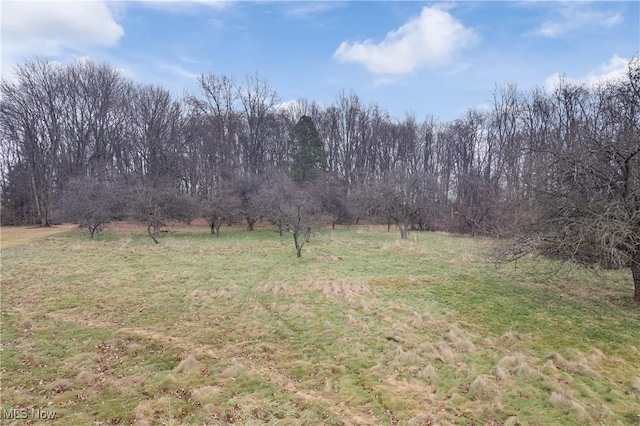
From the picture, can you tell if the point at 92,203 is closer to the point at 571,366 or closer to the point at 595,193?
the point at 571,366

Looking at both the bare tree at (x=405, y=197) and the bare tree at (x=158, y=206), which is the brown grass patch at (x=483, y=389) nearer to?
the bare tree at (x=158, y=206)

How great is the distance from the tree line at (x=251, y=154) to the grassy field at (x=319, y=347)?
290cm

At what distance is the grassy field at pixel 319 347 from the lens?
4.32 meters

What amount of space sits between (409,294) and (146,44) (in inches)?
577

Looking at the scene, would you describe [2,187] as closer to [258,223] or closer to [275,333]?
[258,223]

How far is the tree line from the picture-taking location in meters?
23.0

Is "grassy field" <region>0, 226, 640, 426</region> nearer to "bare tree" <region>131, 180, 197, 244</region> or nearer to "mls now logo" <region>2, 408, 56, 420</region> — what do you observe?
"mls now logo" <region>2, 408, 56, 420</region>

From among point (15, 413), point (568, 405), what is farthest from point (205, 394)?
point (568, 405)

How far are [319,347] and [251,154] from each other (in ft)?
108

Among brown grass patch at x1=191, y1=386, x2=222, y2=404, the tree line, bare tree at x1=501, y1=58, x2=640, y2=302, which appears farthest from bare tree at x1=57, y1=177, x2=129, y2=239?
bare tree at x1=501, y1=58, x2=640, y2=302

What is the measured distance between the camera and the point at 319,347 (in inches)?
244

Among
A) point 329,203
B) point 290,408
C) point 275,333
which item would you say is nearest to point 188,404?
point 290,408

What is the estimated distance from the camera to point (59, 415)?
4.19m

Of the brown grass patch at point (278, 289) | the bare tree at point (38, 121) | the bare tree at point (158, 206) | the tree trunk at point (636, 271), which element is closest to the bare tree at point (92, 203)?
the bare tree at point (158, 206)
